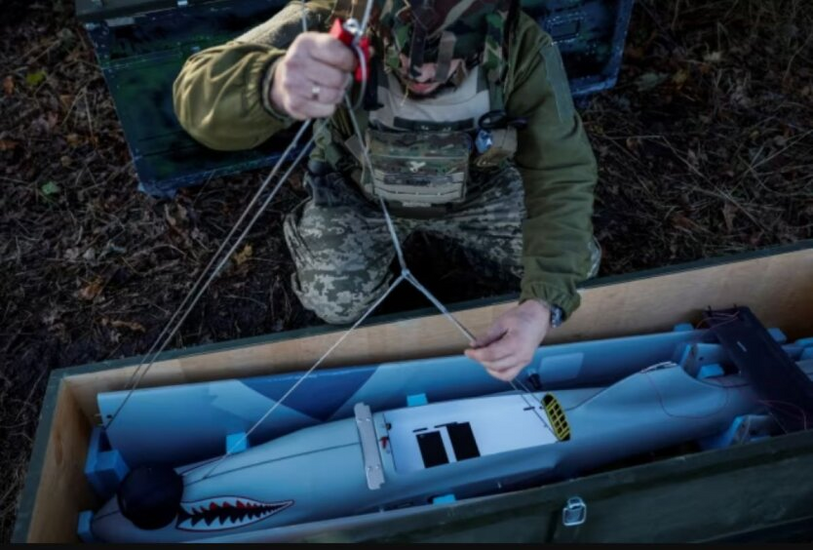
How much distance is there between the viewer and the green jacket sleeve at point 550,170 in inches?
93.9

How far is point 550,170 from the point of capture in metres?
2.47

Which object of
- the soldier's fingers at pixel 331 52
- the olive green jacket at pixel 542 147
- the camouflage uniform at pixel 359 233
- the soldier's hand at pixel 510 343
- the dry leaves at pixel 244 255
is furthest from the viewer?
the dry leaves at pixel 244 255

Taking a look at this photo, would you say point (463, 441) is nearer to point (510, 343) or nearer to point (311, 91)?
point (510, 343)

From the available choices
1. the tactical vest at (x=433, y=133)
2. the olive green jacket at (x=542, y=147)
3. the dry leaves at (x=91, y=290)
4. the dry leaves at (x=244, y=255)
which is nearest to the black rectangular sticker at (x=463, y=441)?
the olive green jacket at (x=542, y=147)

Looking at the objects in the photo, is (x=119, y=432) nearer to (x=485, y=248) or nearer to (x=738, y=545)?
(x=485, y=248)

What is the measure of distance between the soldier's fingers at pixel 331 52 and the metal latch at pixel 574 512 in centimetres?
113

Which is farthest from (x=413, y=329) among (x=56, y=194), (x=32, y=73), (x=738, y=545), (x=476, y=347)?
(x=32, y=73)

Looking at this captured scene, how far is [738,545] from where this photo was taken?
8.08ft

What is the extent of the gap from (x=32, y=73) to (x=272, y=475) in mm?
2834

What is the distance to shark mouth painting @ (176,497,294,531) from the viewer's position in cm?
236

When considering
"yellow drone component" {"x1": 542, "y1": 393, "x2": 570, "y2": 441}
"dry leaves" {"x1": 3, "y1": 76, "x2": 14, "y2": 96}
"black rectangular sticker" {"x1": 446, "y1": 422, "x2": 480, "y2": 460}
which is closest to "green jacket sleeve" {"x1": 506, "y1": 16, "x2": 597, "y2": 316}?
"yellow drone component" {"x1": 542, "y1": 393, "x2": 570, "y2": 441}

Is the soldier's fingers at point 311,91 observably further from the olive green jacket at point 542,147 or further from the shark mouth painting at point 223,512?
the shark mouth painting at point 223,512

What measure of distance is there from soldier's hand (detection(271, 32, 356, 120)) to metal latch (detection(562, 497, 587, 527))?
1.07m

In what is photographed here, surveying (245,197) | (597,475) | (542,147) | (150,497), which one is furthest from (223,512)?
(245,197)
